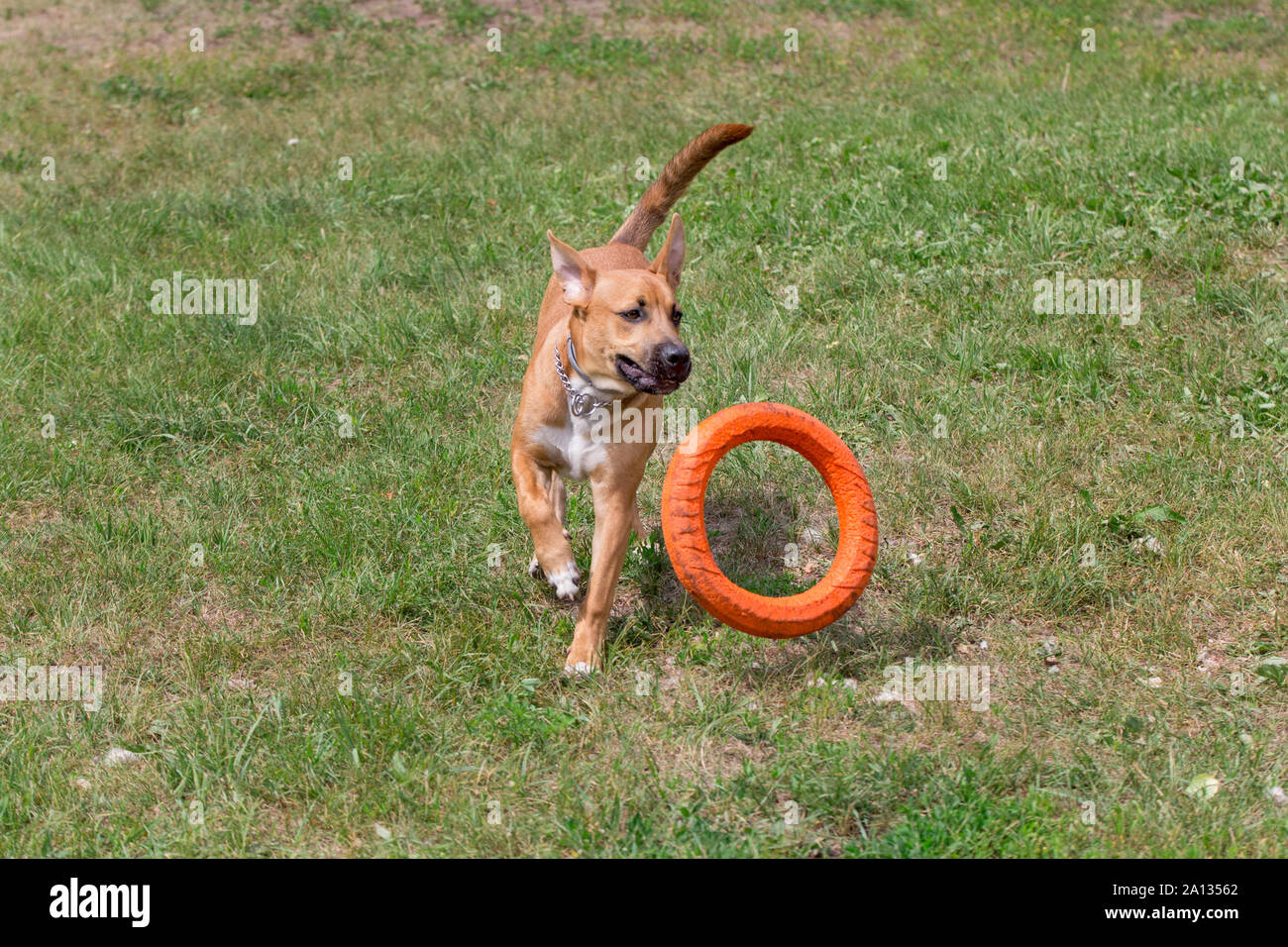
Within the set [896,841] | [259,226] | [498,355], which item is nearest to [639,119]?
[259,226]

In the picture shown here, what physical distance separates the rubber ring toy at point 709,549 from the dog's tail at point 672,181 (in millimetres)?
1816

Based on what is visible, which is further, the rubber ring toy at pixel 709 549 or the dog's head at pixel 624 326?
the dog's head at pixel 624 326

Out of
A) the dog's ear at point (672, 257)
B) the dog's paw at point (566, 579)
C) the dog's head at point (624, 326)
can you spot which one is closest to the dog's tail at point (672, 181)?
the dog's ear at point (672, 257)

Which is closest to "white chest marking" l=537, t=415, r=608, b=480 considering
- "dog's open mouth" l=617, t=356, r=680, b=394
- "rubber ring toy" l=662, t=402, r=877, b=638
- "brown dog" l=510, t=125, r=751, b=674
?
"brown dog" l=510, t=125, r=751, b=674

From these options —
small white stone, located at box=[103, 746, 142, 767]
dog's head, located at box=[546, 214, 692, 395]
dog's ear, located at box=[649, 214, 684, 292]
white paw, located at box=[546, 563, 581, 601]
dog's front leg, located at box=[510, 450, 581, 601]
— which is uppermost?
dog's ear, located at box=[649, 214, 684, 292]

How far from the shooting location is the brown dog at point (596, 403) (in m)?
4.98

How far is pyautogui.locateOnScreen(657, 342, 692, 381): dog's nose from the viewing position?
4.83m

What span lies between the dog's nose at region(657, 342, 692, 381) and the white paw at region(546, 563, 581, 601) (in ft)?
3.04

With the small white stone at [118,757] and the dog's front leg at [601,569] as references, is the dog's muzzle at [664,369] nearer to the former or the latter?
the dog's front leg at [601,569]

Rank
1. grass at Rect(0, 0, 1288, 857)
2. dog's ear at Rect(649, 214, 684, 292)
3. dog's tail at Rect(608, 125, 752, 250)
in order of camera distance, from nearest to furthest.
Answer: grass at Rect(0, 0, 1288, 857), dog's ear at Rect(649, 214, 684, 292), dog's tail at Rect(608, 125, 752, 250)

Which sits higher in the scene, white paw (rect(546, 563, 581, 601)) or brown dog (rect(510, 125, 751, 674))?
brown dog (rect(510, 125, 751, 674))

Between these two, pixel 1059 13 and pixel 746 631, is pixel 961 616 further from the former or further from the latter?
pixel 1059 13

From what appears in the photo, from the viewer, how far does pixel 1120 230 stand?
333 inches

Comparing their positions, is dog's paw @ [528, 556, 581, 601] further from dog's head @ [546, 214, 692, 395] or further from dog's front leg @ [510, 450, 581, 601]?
dog's head @ [546, 214, 692, 395]
